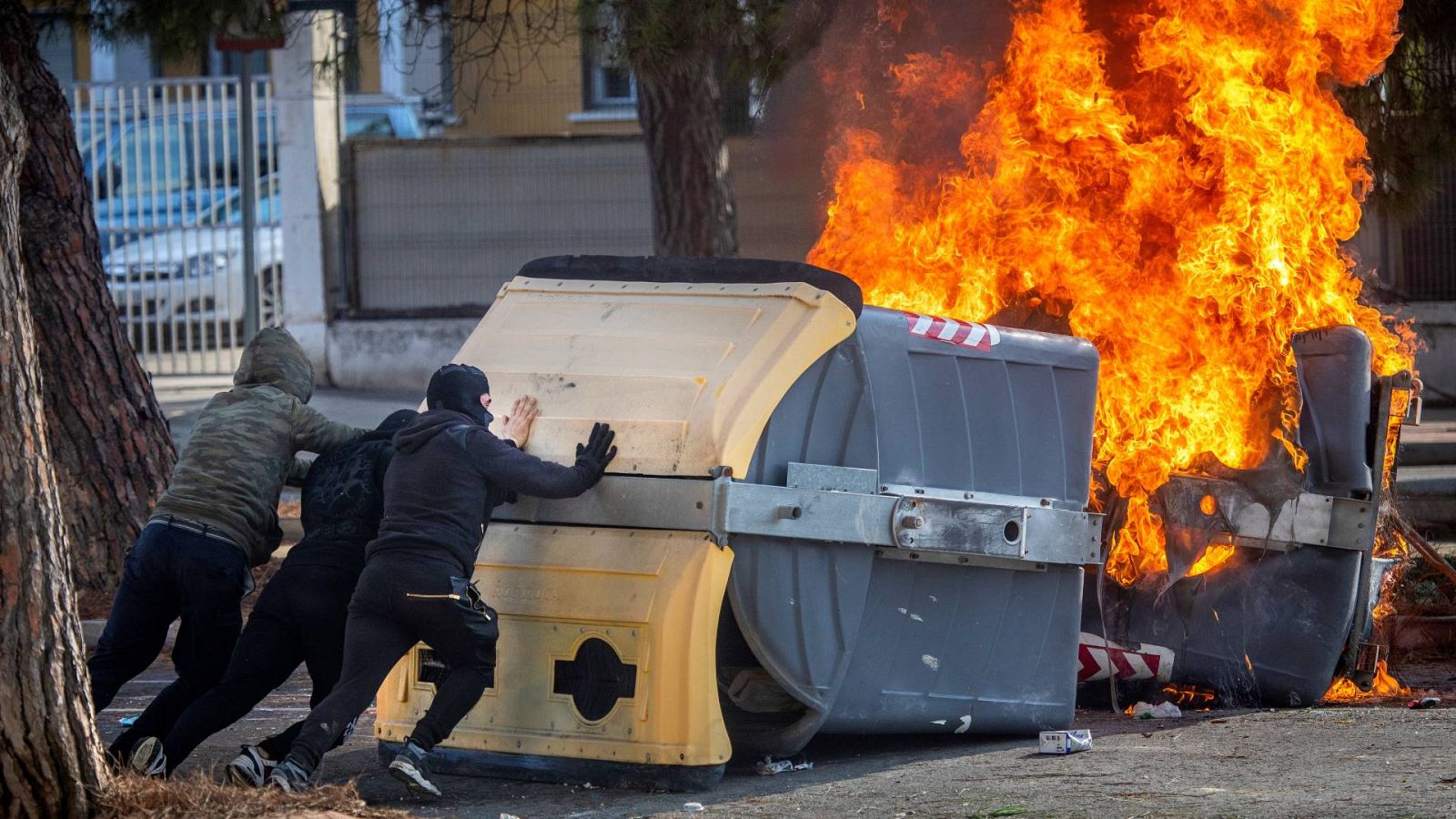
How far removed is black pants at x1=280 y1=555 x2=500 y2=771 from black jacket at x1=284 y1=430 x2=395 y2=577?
0.38 metres

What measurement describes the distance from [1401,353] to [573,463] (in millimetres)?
3862

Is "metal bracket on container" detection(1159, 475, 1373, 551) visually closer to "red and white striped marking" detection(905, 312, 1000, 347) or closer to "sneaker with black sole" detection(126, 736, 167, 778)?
"red and white striped marking" detection(905, 312, 1000, 347)

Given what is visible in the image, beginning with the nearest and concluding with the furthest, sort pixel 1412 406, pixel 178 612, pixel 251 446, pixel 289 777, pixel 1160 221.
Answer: pixel 289 777 → pixel 178 612 → pixel 251 446 → pixel 1412 406 → pixel 1160 221

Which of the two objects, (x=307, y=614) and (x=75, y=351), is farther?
(x=75, y=351)

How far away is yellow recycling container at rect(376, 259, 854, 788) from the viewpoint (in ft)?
17.9

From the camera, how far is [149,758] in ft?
18.1

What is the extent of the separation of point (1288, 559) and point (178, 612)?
4.08 metres

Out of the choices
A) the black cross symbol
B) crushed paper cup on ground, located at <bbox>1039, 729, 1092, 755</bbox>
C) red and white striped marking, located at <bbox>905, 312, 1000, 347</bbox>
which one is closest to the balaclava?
the black cross symbol

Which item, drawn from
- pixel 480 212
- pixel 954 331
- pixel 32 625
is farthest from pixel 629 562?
pixel 480 212

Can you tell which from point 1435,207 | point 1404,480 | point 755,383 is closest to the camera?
point 755,383

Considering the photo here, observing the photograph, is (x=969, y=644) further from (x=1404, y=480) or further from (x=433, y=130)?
(x=433, y=130)

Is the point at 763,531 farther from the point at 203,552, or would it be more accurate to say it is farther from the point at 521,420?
the point at 203,552

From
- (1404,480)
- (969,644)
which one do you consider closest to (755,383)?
(969,644)

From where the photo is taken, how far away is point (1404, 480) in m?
11.6
